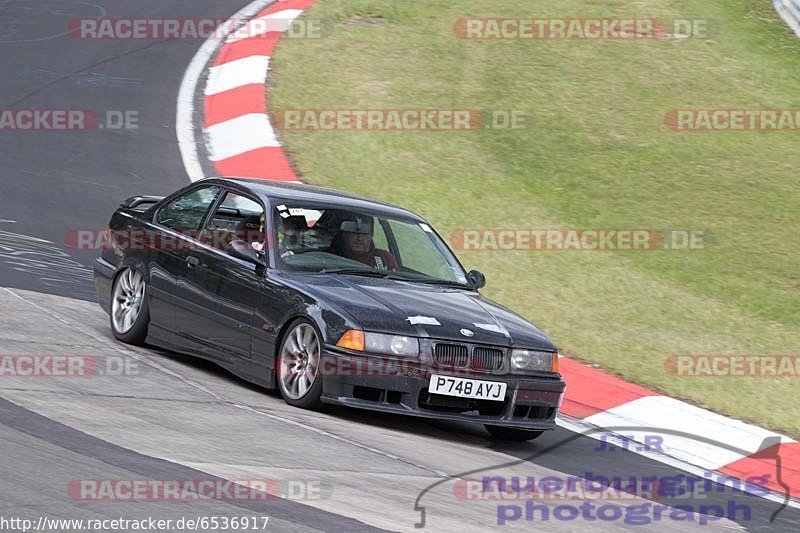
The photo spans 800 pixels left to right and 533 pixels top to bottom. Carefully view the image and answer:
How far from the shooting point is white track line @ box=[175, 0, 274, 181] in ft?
44.1

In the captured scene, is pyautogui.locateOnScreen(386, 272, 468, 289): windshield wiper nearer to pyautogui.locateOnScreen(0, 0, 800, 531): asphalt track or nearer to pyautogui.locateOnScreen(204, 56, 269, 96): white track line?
pyautogui.locateOnScreen(0, 0, 800, 531): asphalt track

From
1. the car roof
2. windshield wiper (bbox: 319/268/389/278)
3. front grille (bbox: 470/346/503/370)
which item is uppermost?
the car roof

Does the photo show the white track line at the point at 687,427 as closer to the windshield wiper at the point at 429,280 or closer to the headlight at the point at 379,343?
the windshield wiper at the point at 429,280

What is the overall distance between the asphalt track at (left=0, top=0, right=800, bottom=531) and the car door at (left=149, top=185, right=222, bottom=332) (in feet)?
1.17

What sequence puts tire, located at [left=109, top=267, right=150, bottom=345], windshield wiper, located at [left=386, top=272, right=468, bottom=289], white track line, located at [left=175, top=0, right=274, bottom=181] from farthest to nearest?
white track line, located at [left=175, top=0, right=274, bottom=181] → tire, located at [left=109, top=267, right=150, bottom=345] → windshield wiper, located at [left=386, top=272, right=468, bottom=289]

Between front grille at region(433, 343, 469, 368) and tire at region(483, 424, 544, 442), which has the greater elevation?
front grille at region(433, 343, 469, 368)

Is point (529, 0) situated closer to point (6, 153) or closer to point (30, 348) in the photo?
point (6, 153)

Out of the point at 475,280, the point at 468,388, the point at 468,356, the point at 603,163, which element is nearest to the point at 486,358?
the point at 468,356

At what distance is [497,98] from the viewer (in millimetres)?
15781

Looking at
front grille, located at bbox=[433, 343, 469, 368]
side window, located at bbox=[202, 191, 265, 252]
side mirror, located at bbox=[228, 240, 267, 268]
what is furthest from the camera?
side window, located at bbox=[202, 191, 265, 252]

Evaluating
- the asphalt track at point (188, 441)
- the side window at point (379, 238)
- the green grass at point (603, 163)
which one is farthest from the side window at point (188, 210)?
the green grass at point (603, 163)

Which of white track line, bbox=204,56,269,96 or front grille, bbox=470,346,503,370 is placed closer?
front grille, bbox=470,346,503,370

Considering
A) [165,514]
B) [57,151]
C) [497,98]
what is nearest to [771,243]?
[497,98]

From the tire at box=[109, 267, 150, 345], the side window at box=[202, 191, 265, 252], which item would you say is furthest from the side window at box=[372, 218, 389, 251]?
the tire at box=[109, 267, 150, 345]
